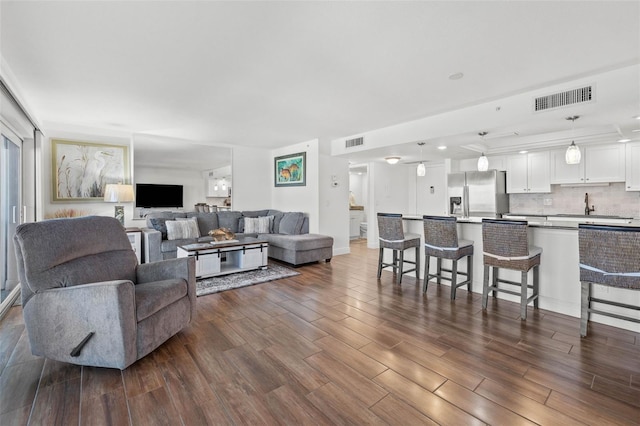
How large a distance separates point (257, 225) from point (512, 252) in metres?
4.45

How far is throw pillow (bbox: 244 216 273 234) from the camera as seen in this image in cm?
598

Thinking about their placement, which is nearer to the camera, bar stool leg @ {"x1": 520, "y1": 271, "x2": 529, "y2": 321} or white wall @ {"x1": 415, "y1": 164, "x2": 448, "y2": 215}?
bar stool leg @ {"x1": 520, "y1": 271, "x2": 529, "y2": 321}

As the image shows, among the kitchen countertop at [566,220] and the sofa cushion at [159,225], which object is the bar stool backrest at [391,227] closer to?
the kitchen countertop at [566,220]

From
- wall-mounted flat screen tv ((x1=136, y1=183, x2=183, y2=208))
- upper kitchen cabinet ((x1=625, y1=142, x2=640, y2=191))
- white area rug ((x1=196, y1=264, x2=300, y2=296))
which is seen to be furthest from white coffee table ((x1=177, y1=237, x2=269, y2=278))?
upper kitchen cabinet ((x1=625, y1=142, x2=640, y2=191))

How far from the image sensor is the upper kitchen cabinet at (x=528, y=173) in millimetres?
5414

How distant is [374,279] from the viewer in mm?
4340

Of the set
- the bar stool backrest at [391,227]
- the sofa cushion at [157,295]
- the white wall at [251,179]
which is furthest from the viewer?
the white wall at [251,179]

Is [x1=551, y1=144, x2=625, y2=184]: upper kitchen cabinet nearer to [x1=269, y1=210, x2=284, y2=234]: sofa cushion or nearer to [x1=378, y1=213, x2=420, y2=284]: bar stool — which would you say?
[x1=378, y1=213, x2=420, y2=284]: bar stool

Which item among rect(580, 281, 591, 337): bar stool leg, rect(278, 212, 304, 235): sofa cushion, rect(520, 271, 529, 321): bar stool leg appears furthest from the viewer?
rect(278, 212, 304, 235): sofa cushion

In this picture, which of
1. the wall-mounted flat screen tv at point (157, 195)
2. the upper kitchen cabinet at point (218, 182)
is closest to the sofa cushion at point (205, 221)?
the upper kitchen cabinet at point (218, 182)

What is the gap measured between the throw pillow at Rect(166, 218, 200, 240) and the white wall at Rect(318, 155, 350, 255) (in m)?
2.39

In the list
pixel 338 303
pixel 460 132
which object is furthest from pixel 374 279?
pixel 460 132

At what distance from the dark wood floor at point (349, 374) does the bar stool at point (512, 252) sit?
0.88 feet

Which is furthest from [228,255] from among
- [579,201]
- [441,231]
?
[579,201]
